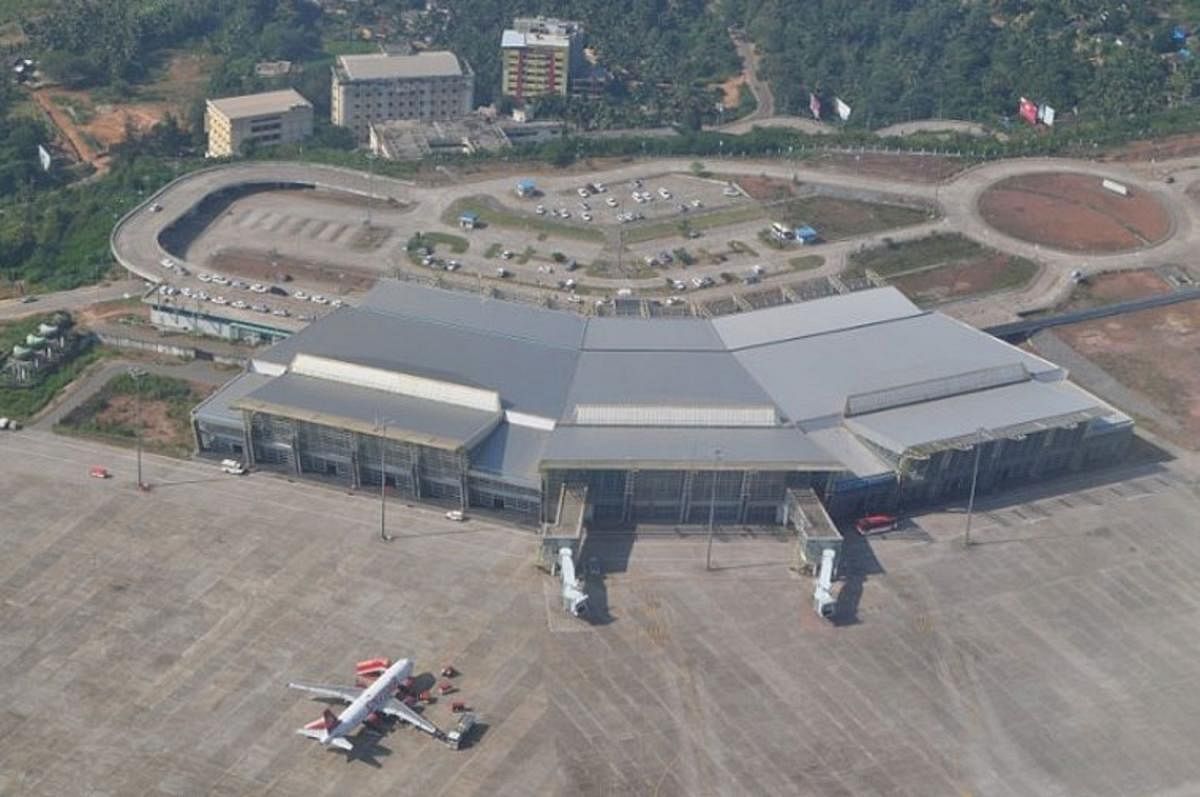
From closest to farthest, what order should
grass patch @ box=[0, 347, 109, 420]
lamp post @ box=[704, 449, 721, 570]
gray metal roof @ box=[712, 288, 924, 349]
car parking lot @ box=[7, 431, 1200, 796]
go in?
car parking lot @ box=[7, 431, 1200, 796] → lamp post @ box=[704, 449, 721, 570] → grass patch @ box=[0, 347, 109, 420] → gray metal roof @ box=[712, 288, 924, 349]

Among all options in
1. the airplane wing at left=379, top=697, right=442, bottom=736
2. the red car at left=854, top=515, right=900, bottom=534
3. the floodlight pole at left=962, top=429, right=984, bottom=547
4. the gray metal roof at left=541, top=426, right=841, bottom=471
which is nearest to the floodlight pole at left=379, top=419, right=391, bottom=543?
the gray metal roof at left=541, top=426, right=841, bottom=471

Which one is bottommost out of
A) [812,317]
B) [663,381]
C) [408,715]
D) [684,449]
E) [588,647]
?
[408,715]

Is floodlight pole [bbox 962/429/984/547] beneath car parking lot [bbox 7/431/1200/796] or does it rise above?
above

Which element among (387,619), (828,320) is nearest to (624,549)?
(387,619)

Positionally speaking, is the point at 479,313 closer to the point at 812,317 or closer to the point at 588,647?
the point at 812,317

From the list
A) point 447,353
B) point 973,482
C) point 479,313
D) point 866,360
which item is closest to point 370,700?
point 447,353

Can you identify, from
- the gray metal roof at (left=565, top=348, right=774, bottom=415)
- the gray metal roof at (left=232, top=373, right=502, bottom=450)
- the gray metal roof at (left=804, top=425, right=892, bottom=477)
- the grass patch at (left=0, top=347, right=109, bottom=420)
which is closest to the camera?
the gray metal roof at (left=232, top=373, right=502, bottom=450)

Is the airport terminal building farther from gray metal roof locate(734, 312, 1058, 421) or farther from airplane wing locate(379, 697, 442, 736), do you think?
airplane wing locate(379, 697, 442, 736)
